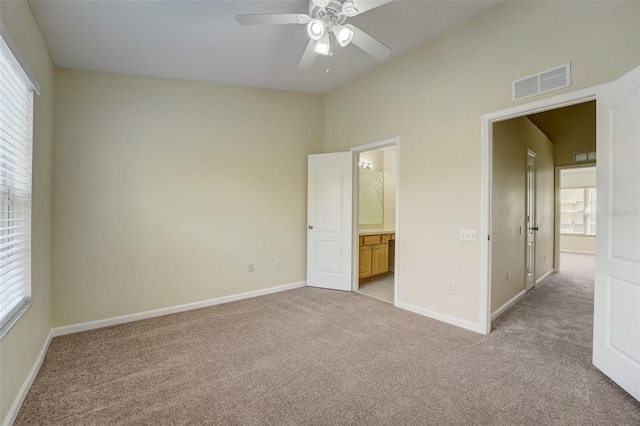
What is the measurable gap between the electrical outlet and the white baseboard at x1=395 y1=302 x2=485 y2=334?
0.86 metres

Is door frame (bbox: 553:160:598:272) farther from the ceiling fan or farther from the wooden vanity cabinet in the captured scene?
the ceiling fan

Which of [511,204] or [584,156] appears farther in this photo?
[584,156]

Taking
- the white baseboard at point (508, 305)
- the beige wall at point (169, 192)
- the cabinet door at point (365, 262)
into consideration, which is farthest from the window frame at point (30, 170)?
the white baseboard at point (508, 305)

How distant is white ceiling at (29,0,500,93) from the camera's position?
2348 mm

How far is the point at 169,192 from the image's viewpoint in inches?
136

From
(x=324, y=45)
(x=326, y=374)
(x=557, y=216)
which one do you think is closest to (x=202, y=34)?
(x=324, y=45)

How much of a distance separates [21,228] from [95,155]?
1.31m

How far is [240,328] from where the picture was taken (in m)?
2.98

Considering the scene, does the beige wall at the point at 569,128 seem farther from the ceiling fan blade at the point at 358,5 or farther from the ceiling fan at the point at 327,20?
the ceiling fan blade at the point at 358,5

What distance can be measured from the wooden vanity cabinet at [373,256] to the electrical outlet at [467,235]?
1902mm

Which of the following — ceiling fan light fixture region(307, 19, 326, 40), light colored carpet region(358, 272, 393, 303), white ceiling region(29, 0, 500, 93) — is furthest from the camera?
light colored carpet region(358, 272, 393, 303)

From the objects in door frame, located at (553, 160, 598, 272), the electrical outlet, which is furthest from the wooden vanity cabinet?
door frame, located at (553, 160, 598, 272)

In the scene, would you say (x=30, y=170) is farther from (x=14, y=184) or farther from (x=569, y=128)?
(x=569, y=128)

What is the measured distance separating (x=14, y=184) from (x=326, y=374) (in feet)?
8.54
